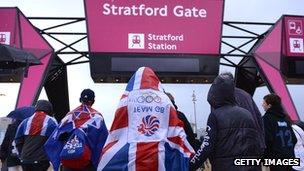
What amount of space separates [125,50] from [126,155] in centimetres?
904

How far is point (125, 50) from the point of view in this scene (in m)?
12.2

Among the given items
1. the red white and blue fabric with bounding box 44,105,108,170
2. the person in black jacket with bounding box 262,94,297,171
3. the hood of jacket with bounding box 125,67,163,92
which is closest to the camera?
the hood of jacket with bounding box 125,67,163,92

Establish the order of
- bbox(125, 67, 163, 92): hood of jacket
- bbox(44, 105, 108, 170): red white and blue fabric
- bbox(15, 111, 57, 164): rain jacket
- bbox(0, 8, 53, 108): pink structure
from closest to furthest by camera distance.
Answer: bbox(125, 67, 163, 92): hood of jacket < bbox(44, 105, 108, 170): red white and blue fabric < bbox(15, 111, 57, 164): rain jacket < bbox(0, 8, 53, 108): pink structure

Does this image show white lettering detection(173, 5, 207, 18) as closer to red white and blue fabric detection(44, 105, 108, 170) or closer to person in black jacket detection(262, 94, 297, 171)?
person in black jacket detection(262, 94, 297, 171)

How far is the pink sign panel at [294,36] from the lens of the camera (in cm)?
1318

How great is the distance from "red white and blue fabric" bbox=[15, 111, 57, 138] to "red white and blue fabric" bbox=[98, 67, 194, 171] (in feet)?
11.4

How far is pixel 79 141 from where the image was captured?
483cm

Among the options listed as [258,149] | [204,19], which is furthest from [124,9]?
[258,149]

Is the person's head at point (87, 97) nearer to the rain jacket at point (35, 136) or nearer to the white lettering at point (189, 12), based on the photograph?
the rain jacket at point (35, 136)

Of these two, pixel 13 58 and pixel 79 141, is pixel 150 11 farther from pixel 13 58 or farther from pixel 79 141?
pixel 79 141

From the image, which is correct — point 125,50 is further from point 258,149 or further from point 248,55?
point 258,149

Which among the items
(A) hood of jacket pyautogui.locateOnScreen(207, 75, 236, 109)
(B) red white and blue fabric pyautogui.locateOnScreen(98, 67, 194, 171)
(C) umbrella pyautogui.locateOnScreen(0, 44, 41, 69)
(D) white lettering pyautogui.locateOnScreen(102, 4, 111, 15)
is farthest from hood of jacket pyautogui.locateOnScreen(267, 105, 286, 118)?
(D) white lettering pyautogui.locateOnScreen(102, 4, 111, 15)

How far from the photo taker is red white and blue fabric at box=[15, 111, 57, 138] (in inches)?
262

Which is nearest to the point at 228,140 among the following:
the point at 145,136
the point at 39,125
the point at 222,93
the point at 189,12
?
the point at 222,93
